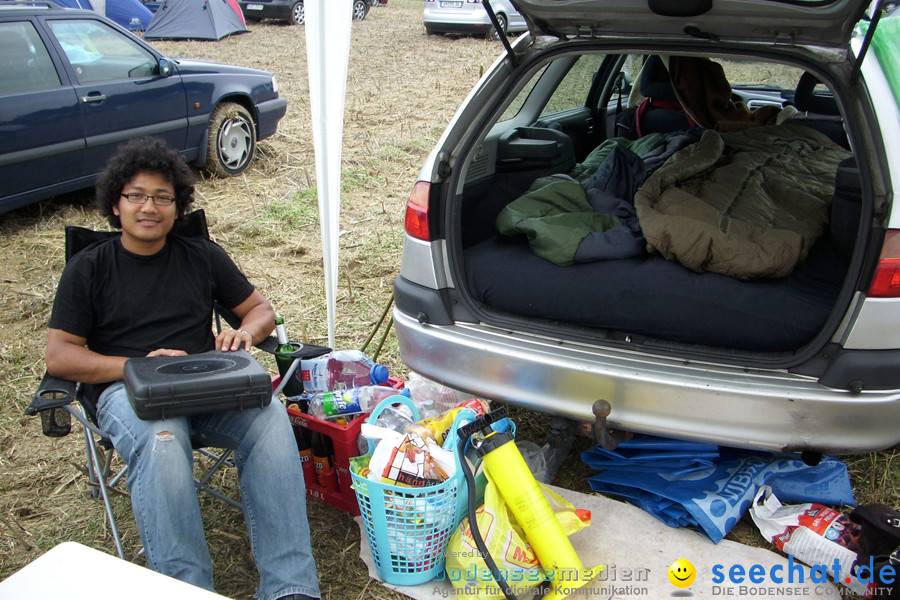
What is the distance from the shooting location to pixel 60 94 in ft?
→ 16.0

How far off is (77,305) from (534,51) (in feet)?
5.55

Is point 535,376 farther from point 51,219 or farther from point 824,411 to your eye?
point 51,219

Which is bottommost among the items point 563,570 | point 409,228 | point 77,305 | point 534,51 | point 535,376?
point 563,570

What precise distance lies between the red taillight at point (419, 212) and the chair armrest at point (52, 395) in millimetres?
1176

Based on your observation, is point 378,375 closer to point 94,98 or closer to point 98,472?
point 98,472

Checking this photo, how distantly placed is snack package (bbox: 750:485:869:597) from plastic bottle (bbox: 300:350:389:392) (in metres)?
1.40

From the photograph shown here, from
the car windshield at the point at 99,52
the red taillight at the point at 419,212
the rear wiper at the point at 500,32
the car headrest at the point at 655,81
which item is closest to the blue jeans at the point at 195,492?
the red taillight at the point at 419,212

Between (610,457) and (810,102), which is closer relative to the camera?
(610,457)

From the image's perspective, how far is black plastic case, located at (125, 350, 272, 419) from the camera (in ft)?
6.61

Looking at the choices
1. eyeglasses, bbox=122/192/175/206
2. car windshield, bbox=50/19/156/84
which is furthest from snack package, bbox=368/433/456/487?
car windshield, bbox=50/19/156/84

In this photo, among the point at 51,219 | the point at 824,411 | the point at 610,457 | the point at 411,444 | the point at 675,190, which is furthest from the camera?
the point at 51,219

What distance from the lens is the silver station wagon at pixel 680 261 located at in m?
2.01

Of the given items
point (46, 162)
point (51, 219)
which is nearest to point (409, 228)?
point (46, 162)

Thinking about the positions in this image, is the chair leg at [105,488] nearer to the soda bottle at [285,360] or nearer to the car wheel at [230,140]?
the soda bottle at [285,360]
